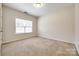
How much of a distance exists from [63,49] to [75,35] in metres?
0.41

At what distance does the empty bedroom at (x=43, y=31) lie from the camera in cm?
171

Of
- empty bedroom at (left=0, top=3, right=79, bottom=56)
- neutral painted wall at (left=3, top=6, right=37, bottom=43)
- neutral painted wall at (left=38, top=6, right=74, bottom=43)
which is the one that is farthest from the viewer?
neutral painted wall at (left=38, top=6, right=74, bottom=43)

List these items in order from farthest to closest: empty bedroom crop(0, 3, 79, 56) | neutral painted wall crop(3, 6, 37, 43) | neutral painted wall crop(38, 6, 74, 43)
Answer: neutral painted wall crop(38, 6, 74, 43) < empty bedroom crop(0, 3, 79, 56) < neutral painted wall crop(3, 6, 37, 43)

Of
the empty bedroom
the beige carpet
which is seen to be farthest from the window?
the beige carpet

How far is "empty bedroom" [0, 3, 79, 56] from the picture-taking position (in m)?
1.71

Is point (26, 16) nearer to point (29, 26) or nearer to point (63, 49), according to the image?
point (29, 26)

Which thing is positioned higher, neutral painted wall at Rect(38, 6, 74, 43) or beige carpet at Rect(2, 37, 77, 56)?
neutral painted wall at Rect(38, 6, 74, 43)

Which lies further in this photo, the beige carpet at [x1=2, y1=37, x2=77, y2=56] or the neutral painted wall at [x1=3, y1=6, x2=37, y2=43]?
the beige carpet at [x1=2, y1=37, x2=77, y2=56]

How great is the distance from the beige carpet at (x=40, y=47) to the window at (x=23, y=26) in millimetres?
223

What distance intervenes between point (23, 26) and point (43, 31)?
1.54 feet

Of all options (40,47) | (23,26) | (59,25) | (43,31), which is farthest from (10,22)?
(59,25)

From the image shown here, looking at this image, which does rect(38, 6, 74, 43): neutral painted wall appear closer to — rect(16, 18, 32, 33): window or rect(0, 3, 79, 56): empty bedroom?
rect(0, 3, 79, 56): empty bedroom

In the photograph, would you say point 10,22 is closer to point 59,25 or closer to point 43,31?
point 43,31

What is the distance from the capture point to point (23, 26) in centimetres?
178
